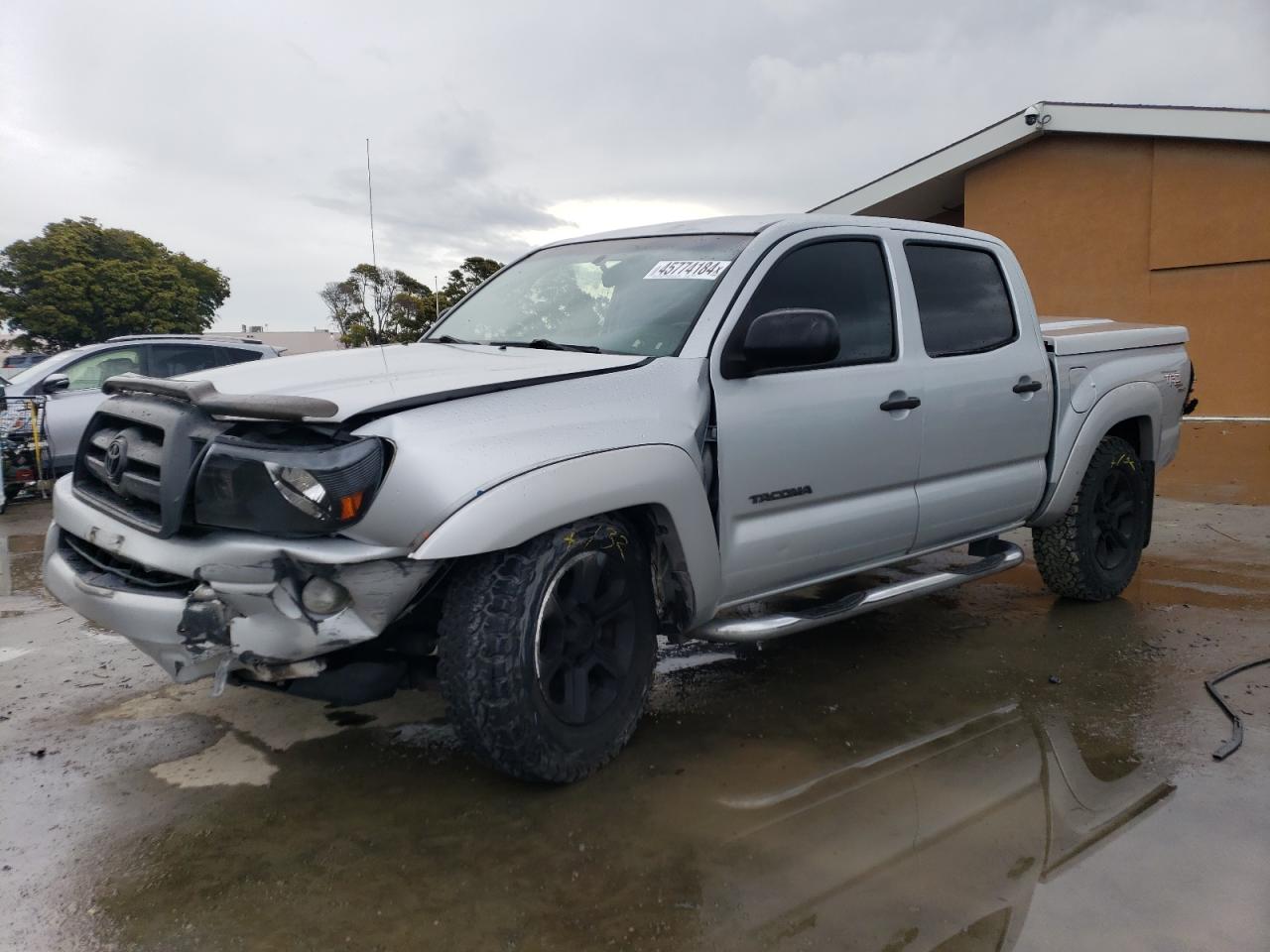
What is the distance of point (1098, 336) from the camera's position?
484 cm

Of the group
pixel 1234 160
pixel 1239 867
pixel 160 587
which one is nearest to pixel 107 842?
pixel 160 587

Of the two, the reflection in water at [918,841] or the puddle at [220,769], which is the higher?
the puddle at [220,769]

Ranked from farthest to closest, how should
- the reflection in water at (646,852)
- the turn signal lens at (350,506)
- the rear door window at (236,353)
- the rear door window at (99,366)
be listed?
the rear door window at (236,353), the rear door window at (99,366), the turn signal lens at (350,506), the reflection in water at (646,852)

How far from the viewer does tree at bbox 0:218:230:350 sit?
4747cm

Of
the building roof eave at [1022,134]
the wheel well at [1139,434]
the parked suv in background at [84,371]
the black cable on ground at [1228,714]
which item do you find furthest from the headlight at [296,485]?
the building roof eave at [1022,134]

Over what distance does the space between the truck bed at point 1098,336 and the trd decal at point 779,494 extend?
1.93 meters

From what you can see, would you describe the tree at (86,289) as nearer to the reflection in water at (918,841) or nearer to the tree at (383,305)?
the tree at (383,305)

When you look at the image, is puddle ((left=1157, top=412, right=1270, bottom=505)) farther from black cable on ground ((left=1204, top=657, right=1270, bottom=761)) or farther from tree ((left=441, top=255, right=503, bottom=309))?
tree ((left=441, top=255, right=503, bottom=309))

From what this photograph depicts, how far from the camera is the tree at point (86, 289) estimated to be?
156 feet

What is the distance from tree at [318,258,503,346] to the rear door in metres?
15.0

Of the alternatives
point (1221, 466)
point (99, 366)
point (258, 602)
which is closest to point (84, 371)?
point (99, 366)

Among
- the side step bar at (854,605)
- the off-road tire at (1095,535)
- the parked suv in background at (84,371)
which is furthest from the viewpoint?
the parked suv in background at (84,371)

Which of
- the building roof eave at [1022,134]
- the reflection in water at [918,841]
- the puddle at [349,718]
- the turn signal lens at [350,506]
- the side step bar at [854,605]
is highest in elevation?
the building roof eave at [1022,134]

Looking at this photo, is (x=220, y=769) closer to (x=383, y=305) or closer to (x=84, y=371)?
(x=84, y=371)
